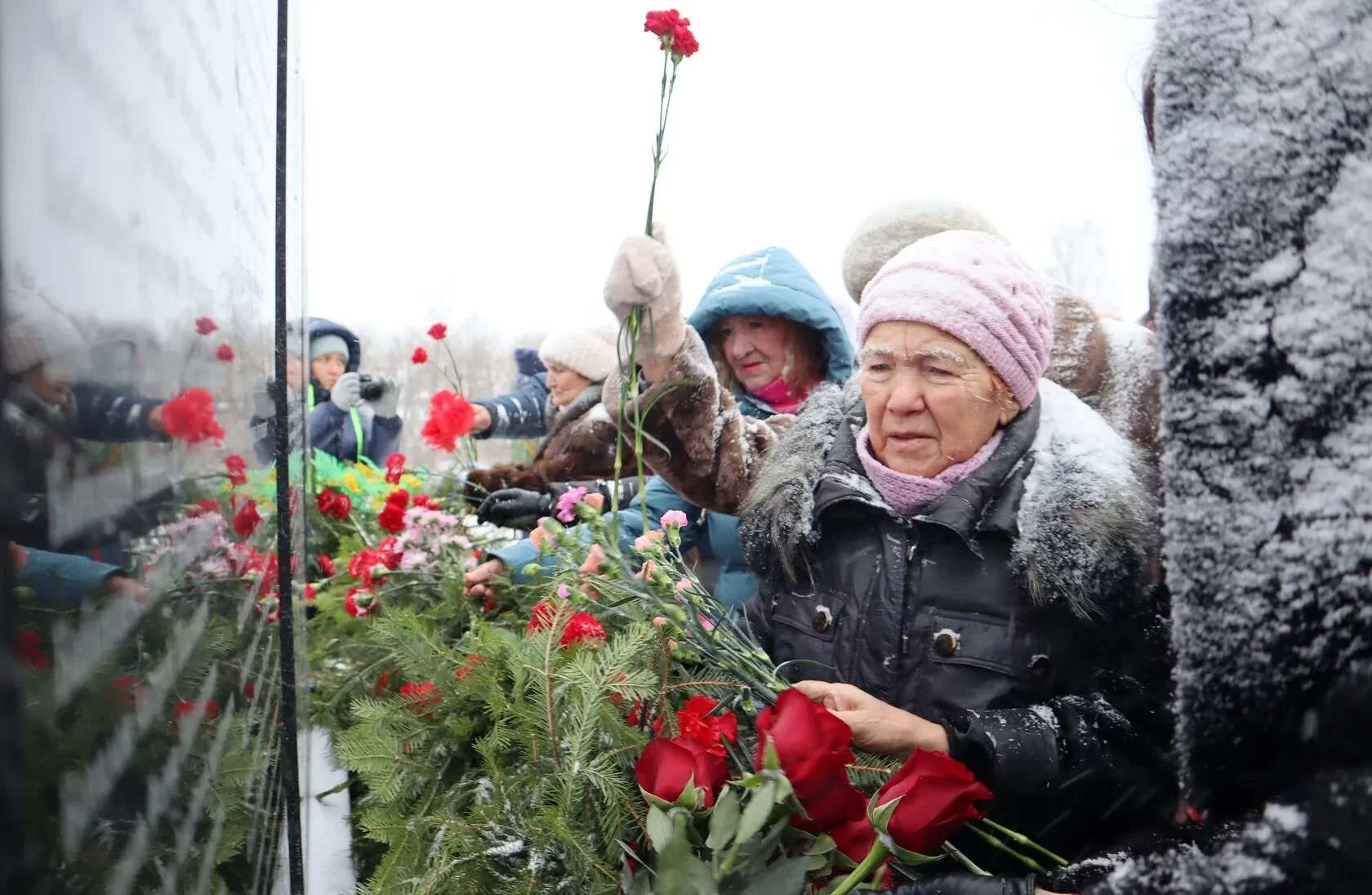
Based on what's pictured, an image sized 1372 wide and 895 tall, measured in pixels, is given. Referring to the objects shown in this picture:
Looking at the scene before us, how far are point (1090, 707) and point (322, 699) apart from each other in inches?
71.7

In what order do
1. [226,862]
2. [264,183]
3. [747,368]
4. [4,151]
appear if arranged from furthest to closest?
[747,368] < [264,183] < [226,862] < [4,151]

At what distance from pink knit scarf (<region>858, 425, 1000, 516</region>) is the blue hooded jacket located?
2.80 feet

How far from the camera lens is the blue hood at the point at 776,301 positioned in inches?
95.3

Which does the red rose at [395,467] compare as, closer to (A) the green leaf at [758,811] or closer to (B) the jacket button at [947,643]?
(B) the jacket button at [947,643]

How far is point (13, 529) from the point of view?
0.26 meters

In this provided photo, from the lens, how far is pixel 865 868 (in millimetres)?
868

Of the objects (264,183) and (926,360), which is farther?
(926,360)

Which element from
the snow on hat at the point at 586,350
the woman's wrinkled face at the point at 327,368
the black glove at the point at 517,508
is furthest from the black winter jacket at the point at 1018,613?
the woman's wrinkled face at the point at 327,368

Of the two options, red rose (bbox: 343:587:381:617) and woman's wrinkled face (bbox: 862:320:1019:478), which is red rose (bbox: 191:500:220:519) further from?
red rose (bbox: 343:587:381:617)

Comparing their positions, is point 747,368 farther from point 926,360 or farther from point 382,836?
point 382,836

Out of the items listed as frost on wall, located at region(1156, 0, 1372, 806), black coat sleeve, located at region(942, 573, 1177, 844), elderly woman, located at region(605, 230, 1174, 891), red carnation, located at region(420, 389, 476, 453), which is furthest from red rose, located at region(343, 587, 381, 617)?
frost on wall, located at region(1156, 0, 1372, 806)

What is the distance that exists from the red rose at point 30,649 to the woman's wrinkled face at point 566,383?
367 cm

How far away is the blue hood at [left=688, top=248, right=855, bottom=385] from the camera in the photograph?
7.94ft

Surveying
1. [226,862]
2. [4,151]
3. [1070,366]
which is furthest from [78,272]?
[1070,366]
